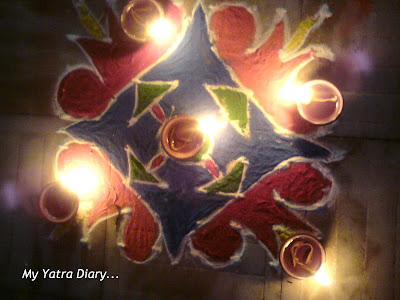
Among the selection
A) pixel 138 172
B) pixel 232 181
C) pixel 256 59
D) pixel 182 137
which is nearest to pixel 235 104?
pixel 256 59

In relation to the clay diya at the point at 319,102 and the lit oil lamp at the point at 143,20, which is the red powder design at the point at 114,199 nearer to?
the lit oil lamp at the point at 143,20

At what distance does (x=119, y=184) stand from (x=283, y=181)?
1.63 metres

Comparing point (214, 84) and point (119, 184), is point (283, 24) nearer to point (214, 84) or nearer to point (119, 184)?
point (214, 84)

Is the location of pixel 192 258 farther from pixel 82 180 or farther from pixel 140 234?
pixel 82 180

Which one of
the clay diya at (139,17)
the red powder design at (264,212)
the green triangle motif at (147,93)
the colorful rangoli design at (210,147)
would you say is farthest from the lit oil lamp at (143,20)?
the red powder design at (264,212)

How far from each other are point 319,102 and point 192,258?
1.93 m

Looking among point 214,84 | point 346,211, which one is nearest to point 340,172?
point 346,211

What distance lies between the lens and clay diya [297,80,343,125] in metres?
2.87

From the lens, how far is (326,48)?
3041mm

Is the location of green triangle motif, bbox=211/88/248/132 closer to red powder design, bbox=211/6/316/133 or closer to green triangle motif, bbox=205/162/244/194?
red powder design, bbox=211/6/316/133

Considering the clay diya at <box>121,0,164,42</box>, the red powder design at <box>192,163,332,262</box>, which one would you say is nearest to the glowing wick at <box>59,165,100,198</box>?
the red powder design at <box>192,163,332,262</box>

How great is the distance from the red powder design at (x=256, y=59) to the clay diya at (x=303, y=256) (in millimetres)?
1029

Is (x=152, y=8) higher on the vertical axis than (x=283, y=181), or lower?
higher

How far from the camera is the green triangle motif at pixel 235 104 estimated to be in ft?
10.1
